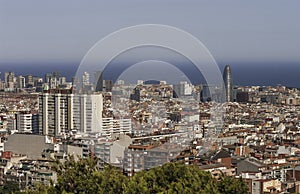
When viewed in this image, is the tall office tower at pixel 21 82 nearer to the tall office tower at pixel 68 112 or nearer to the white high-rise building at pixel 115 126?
the tall office tower at pixel 68 112

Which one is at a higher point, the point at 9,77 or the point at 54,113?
the point at 9,77

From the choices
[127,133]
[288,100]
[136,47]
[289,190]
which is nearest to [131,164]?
[127,133]

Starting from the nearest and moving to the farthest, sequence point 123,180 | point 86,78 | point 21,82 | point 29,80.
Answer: point 123,180 → point 86,78 → point 29,80 → point 21,82

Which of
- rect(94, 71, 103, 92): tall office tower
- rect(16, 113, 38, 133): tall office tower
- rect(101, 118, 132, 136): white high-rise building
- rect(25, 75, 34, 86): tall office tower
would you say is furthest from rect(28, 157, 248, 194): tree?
rect(25, 75, 34, 86): tall office tower

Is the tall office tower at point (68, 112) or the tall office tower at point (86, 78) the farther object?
the tall office tower at point (68, 112)

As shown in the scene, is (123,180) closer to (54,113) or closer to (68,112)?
(68,112)

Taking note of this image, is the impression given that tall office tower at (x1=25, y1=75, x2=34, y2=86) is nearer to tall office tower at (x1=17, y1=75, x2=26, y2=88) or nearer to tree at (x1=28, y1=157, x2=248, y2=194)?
tall office tower at (x1=17, y1=75, x2=26, y2=88)

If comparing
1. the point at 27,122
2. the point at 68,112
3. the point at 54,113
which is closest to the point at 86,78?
the point at 68,112

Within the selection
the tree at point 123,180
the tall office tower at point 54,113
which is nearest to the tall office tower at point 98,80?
the tree at point 123,180

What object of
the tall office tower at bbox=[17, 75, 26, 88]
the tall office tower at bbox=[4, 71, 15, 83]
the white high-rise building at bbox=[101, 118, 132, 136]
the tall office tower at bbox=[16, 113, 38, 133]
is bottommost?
the tall office tower at bbox=[16, 113, 38, 133]
